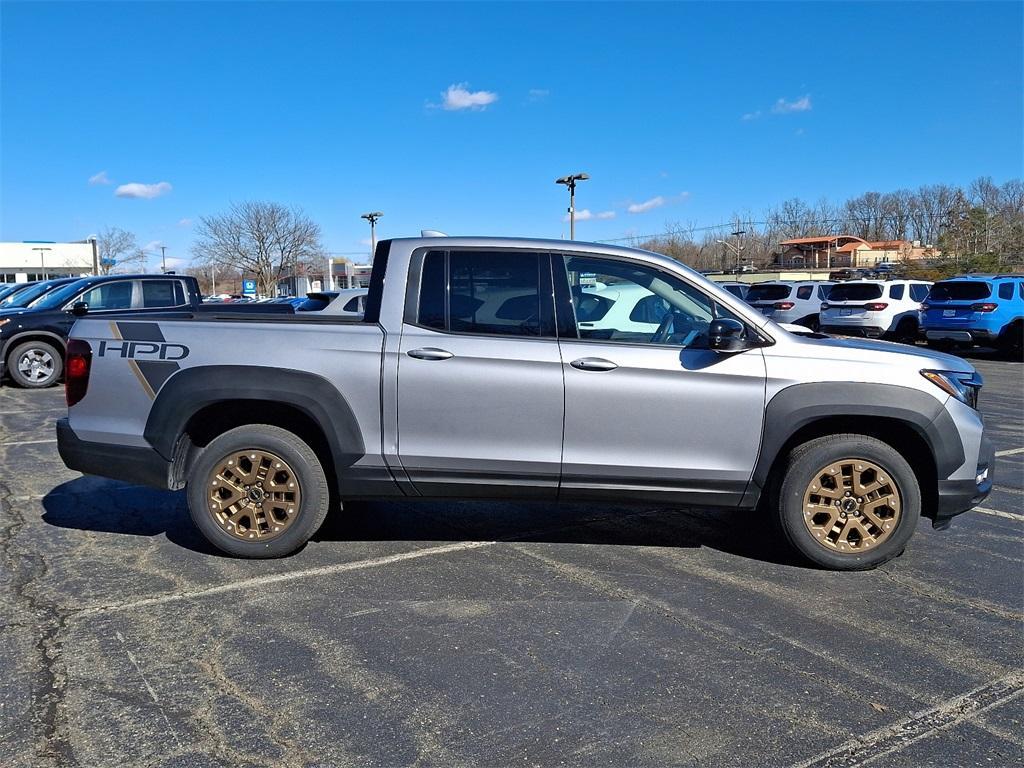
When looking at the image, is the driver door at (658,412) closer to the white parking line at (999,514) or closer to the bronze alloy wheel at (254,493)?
the bronze alloy wheel at (254,493)

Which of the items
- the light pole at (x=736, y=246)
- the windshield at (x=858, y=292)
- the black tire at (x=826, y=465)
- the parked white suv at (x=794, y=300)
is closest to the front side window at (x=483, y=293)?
the black tire at (x=826, y=465)

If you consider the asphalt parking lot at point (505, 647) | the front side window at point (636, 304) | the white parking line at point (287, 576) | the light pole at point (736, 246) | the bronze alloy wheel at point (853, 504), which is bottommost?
the asphalt parking lot at point (505, 647)

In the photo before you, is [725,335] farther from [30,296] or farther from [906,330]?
[906,330]

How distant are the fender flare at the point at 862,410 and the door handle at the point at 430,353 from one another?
180cm

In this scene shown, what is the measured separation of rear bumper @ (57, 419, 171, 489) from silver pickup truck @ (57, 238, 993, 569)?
1 cm

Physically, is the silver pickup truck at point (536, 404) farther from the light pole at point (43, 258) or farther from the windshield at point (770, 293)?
the light pole at point (43, 258)

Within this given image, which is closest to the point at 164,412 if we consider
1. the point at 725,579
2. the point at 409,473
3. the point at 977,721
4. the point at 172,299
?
the point at 409,473

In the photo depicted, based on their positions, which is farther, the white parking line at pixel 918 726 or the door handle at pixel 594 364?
the door handle at pixel 594 364

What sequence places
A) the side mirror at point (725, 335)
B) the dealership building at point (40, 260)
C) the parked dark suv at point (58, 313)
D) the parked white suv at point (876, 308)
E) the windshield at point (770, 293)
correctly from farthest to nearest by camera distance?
the dealership building at point (40, 260) → the windshield at point (770, 293) → the parked white suv at point (876, 308) → the parked dark suv at point (58, 313) → the side mirror at point (725, 335)

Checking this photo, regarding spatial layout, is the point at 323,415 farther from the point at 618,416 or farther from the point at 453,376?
the point at 618,416

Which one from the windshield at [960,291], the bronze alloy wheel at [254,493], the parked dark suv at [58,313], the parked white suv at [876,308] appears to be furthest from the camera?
the parked white suv at [876,308]

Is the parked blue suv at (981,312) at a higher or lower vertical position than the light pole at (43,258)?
lower

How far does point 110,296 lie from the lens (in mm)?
12562

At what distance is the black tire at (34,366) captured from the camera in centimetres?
1255
